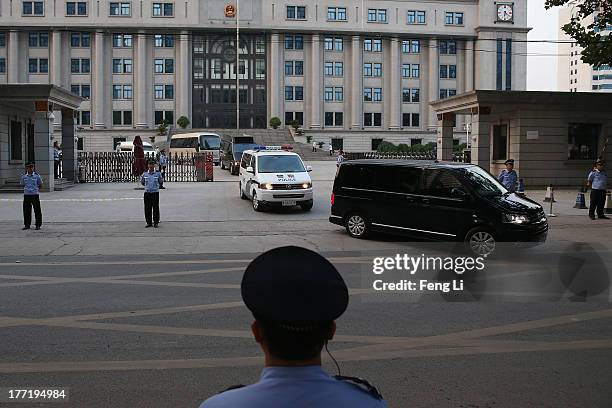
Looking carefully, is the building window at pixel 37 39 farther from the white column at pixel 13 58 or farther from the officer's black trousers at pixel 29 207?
the officer's black trousers at pixel 29 207

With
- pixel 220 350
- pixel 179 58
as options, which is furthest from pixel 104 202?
pixel 179 58

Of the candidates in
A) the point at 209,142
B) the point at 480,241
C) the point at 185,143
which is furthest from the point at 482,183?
the point at 185,143

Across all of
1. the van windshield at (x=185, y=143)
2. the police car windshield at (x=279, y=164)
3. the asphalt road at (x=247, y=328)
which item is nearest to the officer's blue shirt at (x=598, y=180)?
the asphalt road at (x=247, y=328)

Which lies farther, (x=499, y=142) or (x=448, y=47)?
(x=448, y=47)

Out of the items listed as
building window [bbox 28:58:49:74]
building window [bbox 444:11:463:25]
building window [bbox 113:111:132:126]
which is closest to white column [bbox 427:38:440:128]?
building window [bbox 444:11:463:25]

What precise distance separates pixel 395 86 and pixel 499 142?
6030cm

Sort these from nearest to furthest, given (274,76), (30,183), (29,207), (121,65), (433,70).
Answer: (30,183) < (29,207) < (121,65) < (274,76) < (433,70)

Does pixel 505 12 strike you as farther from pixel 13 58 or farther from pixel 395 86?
pixel 13 58

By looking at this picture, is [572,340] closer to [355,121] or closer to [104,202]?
[104,202]

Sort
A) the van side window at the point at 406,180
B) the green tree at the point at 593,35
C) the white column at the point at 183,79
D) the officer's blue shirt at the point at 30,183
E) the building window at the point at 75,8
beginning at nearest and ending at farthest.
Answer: the van side window at the point at 406,180 → the officer's blue shirt at the point at 30,183 → the green tree at the point at 593,35 → the building window at the point at 75,8 → the white column at the point at 183,79

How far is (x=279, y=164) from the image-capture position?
22.1 m

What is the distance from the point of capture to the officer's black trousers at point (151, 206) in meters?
17.8

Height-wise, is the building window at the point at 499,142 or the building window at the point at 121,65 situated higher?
the building window at the point at 121,65

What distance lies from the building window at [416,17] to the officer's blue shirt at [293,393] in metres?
92.0
